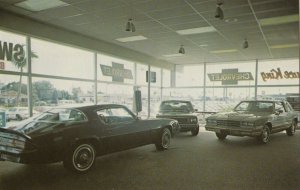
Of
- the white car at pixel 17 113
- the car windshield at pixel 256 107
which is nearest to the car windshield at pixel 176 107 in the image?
the car windshield at pixel 256 107

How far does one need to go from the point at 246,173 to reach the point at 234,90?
37.8 ft

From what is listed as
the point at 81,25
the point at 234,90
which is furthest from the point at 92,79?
the point at 234,90

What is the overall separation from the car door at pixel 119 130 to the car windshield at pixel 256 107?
14.2 ft

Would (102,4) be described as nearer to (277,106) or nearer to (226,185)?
(226,185)

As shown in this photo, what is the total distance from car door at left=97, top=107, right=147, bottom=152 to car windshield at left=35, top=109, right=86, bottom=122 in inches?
16.4

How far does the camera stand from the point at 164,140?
714 centimetres

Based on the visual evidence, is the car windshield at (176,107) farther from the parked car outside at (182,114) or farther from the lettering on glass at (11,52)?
the lettering on glass at (11,52)

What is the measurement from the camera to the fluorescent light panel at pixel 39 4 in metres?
6.87

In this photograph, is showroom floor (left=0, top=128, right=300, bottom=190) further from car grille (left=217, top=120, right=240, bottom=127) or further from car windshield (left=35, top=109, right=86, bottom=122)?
car windshield (left=35, top=109, right=86, bottom=122)

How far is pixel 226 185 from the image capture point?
4254 millimetres

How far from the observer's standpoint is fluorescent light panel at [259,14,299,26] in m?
7.82

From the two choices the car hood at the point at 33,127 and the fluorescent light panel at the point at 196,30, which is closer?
the car hood at the point at 33,127

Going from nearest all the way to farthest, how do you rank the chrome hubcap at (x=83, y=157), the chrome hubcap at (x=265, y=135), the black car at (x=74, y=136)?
the black car at (x=74, y=136)
the chrome hubcap at (x=83, y=157)
the chrome hubcap at (x=265, y=135)

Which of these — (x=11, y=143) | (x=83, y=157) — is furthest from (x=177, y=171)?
(x=11, y=143)
